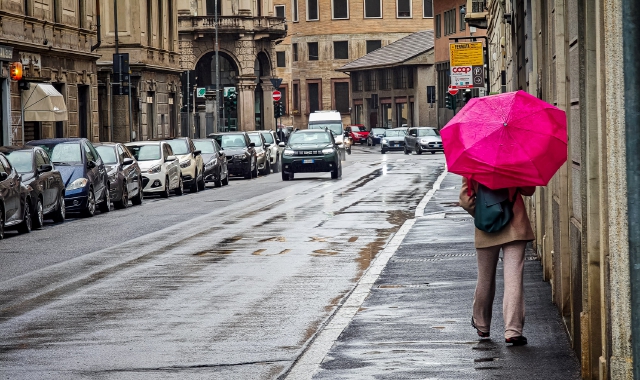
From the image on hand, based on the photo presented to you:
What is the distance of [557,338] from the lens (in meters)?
9.76

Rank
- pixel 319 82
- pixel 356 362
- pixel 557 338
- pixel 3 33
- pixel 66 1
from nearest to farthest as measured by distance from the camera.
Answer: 1. pixel 356 362
2. pixel 557 338
3. pixel 3 33
4. pixel 66 1
5. pixel 319 82

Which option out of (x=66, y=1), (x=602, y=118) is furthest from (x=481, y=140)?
(x=66, y=1)

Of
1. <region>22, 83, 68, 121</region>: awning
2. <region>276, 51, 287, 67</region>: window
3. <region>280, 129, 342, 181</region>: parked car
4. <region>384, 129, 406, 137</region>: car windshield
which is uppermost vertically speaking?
<region>276, 51, 287, 67</region>: window

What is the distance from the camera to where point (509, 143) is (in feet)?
30.8

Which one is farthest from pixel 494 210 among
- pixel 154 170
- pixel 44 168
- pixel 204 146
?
pixel 204 146

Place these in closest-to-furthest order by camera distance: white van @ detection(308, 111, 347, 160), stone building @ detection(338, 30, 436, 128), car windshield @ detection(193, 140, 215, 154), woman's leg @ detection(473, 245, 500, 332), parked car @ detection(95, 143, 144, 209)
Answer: woman's leg @ detection(473, 245, 500, 332), parked car @ detection(95, 143, 144, 209), car windshield @ detection(193, 140, 215, 154), white van @ detection(308, 111, 347, 160), stone building @ detection(338, 30, 436, 128)

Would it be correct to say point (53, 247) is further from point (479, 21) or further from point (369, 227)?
point (479, 21)

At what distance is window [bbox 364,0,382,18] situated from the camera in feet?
376

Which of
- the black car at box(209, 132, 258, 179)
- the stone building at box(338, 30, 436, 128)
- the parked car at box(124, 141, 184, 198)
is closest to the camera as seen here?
the parked car at box(124, 141, 184, 198)

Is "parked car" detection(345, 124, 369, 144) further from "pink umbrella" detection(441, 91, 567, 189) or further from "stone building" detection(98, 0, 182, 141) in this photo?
"pink umbrella" detection(441, 91, 567, 189)

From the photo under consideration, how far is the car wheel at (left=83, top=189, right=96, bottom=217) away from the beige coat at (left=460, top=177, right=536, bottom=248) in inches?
733

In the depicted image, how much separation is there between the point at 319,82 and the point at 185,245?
9856 cm

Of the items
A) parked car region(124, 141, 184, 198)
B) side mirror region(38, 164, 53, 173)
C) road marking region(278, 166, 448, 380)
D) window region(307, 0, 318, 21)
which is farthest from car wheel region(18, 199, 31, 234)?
window region(307, 0, 318, 21)

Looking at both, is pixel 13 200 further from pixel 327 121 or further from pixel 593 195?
pixel 327 121
